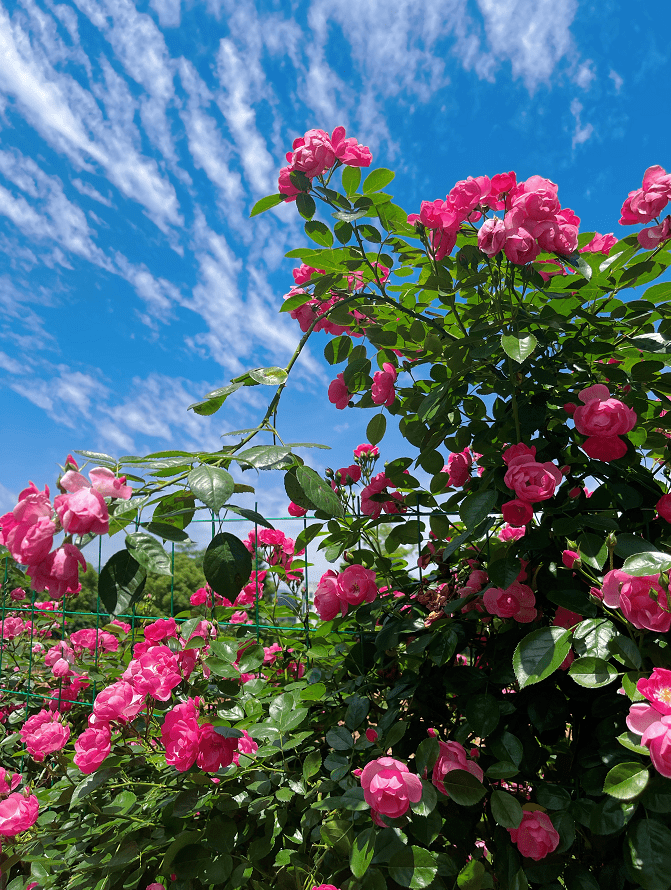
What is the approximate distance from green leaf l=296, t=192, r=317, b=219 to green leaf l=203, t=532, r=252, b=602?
0.92m

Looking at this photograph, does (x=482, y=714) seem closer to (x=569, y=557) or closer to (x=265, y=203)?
(x=569, y=557)

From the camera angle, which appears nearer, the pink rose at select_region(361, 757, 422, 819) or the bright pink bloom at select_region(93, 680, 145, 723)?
the pink rose at select_region(361, 757, 422, 819)

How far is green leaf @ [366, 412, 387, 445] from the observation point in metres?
1.60

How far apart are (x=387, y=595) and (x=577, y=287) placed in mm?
985

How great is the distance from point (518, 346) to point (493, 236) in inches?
11.1

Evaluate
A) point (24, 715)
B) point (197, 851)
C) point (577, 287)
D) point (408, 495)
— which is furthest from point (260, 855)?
A: point (24, 715)

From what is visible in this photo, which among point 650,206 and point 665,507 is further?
point 650,206

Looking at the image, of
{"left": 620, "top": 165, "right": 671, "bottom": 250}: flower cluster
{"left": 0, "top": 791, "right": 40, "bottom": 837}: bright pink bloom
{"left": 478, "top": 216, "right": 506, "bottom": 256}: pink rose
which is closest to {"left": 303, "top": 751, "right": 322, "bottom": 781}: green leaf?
{"left": 0, "top": 791, "right": 40, "bottom": 837}: bright pink bloom

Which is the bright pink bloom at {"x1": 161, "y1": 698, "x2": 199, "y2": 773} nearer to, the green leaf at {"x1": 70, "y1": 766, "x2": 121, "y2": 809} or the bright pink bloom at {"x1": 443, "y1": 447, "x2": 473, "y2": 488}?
the green leaf at {"x1": 70, "y1": 766, "x2": 121, "y2": 809}

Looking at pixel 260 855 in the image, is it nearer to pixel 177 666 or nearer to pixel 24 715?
pixel 177 666

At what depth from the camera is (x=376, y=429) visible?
1.60 metres

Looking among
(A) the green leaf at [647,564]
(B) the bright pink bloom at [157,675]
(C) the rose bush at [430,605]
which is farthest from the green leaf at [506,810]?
(B) the bright pink bloom at [157,675]

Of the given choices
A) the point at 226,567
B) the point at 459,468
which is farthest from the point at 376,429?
the point at 226,567

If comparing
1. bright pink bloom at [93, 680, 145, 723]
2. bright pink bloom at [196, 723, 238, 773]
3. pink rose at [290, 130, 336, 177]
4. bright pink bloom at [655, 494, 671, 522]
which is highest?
pink rose at [290, 130, 336, 177]
